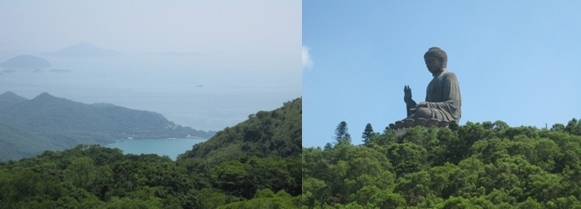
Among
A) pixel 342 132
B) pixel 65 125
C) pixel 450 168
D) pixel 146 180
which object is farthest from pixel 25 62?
pixel 450 168

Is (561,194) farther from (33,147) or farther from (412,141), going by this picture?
(33,147)

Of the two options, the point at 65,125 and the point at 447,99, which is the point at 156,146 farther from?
the point at 447,99

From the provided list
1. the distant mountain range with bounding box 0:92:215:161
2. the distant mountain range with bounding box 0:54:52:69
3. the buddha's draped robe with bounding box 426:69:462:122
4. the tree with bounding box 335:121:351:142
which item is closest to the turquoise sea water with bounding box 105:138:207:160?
the distant mountain range with bounding box 0:92:215:161

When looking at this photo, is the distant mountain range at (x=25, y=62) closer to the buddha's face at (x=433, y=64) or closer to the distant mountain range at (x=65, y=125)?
the distant mountain range at (x=65, y=125)

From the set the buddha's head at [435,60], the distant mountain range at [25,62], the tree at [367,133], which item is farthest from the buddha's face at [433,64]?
the distant mountain range at [25,62]

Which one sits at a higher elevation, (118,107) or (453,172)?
(118,107)

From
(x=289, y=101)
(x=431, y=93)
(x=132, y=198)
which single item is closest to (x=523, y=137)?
(x=431, y=93)

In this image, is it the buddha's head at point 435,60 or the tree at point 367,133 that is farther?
the buddha's head at point 435,60
